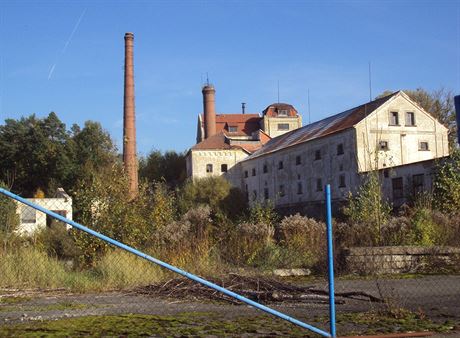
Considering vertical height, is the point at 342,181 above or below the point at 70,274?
above

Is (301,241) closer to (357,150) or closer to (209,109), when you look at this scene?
(357,150)

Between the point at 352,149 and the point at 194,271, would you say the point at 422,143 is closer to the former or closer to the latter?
the point at 352,149

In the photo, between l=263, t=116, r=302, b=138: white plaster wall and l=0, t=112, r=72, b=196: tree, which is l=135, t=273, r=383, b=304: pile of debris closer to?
l=0, t=112, r=72, b=196: tree

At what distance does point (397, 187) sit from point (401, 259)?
2661 centimetres

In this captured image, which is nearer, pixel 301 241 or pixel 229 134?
pixel 301 241

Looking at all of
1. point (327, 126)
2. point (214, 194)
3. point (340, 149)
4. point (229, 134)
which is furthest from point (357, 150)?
point (229, 134)

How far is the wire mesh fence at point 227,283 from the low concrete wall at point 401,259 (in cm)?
2

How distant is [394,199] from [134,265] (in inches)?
1183

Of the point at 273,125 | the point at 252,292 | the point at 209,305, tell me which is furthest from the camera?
the point at 273,125

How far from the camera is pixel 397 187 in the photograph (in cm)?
3888

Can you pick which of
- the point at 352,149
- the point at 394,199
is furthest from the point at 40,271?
the point at 352,149

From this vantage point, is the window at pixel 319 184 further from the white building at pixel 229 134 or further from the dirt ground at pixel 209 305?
the dirt ground at pixel 209 305

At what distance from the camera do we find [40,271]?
12000 millimetres

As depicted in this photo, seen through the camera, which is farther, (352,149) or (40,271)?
(352,149)
